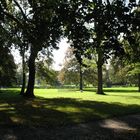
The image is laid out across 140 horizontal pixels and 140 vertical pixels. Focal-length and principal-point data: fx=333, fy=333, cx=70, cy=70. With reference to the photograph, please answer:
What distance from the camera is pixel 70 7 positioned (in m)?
11.6

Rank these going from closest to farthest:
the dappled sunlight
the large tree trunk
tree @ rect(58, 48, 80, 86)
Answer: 1. the dappled sunlight
2. the large tree trunk
3. tree @ rect(58, 48, 80, 86)

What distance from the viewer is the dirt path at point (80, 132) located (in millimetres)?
10805

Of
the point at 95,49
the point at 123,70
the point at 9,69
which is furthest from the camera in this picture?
the point at 123,70

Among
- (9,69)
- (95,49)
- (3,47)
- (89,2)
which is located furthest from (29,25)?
(9,69)

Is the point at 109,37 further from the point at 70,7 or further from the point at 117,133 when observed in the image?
the point at 117,133

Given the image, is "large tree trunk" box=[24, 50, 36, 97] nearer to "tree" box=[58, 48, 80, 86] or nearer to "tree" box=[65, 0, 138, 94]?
"tree" box=[65, 0, 138, 94]

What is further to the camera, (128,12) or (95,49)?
(95,49)

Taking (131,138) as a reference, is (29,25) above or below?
above

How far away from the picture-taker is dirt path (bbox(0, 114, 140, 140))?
10805 mm

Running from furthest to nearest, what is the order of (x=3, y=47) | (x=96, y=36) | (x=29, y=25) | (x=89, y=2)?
(x=3, y=47) < (x=29, y=25) < (x=96, y=36) < (x=89, y=2)

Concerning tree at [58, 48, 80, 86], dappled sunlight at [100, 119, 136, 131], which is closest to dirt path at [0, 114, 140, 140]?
dappled sunlight at [100, 119, 136, 131]

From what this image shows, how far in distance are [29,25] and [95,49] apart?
4549 millimetres

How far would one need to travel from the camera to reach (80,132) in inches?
461

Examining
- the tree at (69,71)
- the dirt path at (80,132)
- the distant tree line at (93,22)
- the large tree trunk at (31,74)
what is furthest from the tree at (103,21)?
the tree at (69,71)
